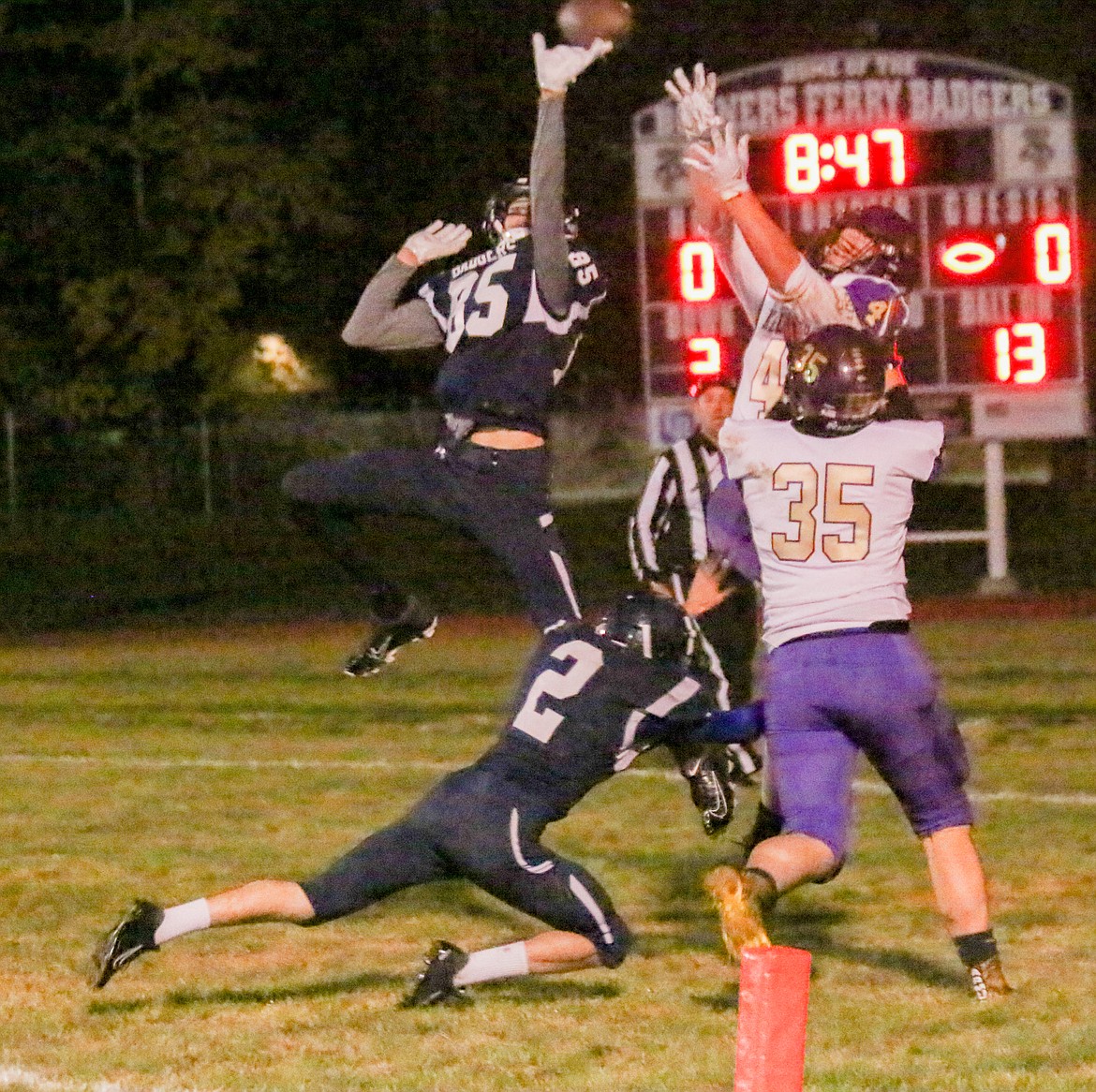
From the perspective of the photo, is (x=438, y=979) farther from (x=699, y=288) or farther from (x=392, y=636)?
(x=699, y=288)

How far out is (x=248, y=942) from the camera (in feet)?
25.3

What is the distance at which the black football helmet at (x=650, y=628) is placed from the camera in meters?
6.44

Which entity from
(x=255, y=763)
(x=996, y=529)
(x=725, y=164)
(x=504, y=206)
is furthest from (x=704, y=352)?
(x=725, y=164)

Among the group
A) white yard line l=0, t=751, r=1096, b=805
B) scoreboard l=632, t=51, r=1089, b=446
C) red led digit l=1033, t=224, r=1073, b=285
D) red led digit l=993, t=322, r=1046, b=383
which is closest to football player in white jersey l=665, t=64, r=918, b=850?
white yard line l=0, t=751, r=1096, b=805

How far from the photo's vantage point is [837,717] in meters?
6.25

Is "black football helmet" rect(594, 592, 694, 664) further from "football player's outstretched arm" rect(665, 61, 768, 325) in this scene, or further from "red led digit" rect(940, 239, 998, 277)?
"red led digit" rect(940, 239, 998, 277)

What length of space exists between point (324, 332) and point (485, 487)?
3652 centimetres

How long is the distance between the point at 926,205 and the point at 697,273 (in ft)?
6.54

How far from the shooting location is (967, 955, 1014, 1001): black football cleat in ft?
22.0

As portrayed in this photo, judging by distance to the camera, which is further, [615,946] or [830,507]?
[615,946]

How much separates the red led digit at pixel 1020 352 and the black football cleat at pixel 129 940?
14.5 meters

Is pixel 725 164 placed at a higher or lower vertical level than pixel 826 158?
lower

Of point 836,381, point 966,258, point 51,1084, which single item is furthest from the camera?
point 966,258

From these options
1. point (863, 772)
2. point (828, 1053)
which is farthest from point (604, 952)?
point (863, 772)
